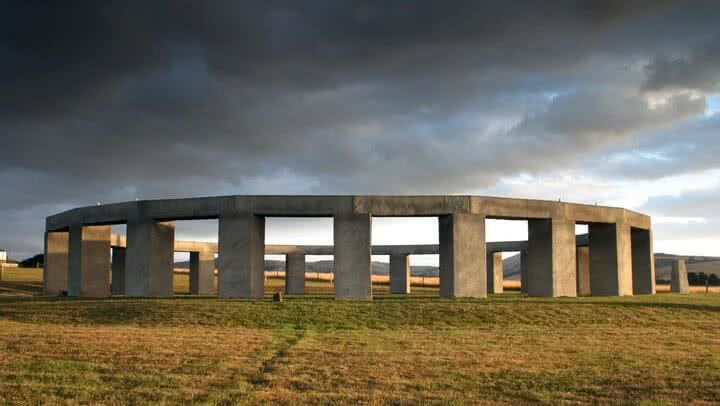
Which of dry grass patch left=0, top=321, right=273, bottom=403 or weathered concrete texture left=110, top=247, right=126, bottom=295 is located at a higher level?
weathered concrete texture left=110, top=247, right=126, bottom=295

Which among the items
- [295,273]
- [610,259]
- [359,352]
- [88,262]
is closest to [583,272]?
[610,259]

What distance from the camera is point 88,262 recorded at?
3453 centimetres

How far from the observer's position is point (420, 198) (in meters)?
29.6

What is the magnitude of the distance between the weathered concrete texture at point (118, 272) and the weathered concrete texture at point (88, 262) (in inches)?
312

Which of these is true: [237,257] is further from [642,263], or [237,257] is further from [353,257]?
[642,263]

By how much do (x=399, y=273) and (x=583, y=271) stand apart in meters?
14.8

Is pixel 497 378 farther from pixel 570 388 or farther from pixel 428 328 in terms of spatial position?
pixel 428 328

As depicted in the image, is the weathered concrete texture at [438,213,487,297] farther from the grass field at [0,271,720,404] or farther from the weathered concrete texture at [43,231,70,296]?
the weathered concrete texture at [43,231,70,296]

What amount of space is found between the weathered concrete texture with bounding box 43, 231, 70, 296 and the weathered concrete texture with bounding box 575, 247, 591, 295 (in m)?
32.7

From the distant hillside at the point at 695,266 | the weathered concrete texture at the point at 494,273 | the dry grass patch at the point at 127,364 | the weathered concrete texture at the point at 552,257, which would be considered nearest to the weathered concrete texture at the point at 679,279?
the weathered concrete texture at the point at 494,273

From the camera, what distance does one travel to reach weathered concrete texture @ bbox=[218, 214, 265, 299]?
95.7 ft

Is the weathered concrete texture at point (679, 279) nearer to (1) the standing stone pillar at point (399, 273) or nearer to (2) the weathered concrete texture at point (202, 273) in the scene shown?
(1) the standing stone pillar at point (399, 273)

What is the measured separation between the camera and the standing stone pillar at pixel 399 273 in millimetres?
52906

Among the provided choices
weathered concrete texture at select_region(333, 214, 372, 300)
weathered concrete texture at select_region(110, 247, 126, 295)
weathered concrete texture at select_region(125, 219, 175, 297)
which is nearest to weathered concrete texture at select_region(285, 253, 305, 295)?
weathered concrete texture at select_region(110, 247, 126, 295)
